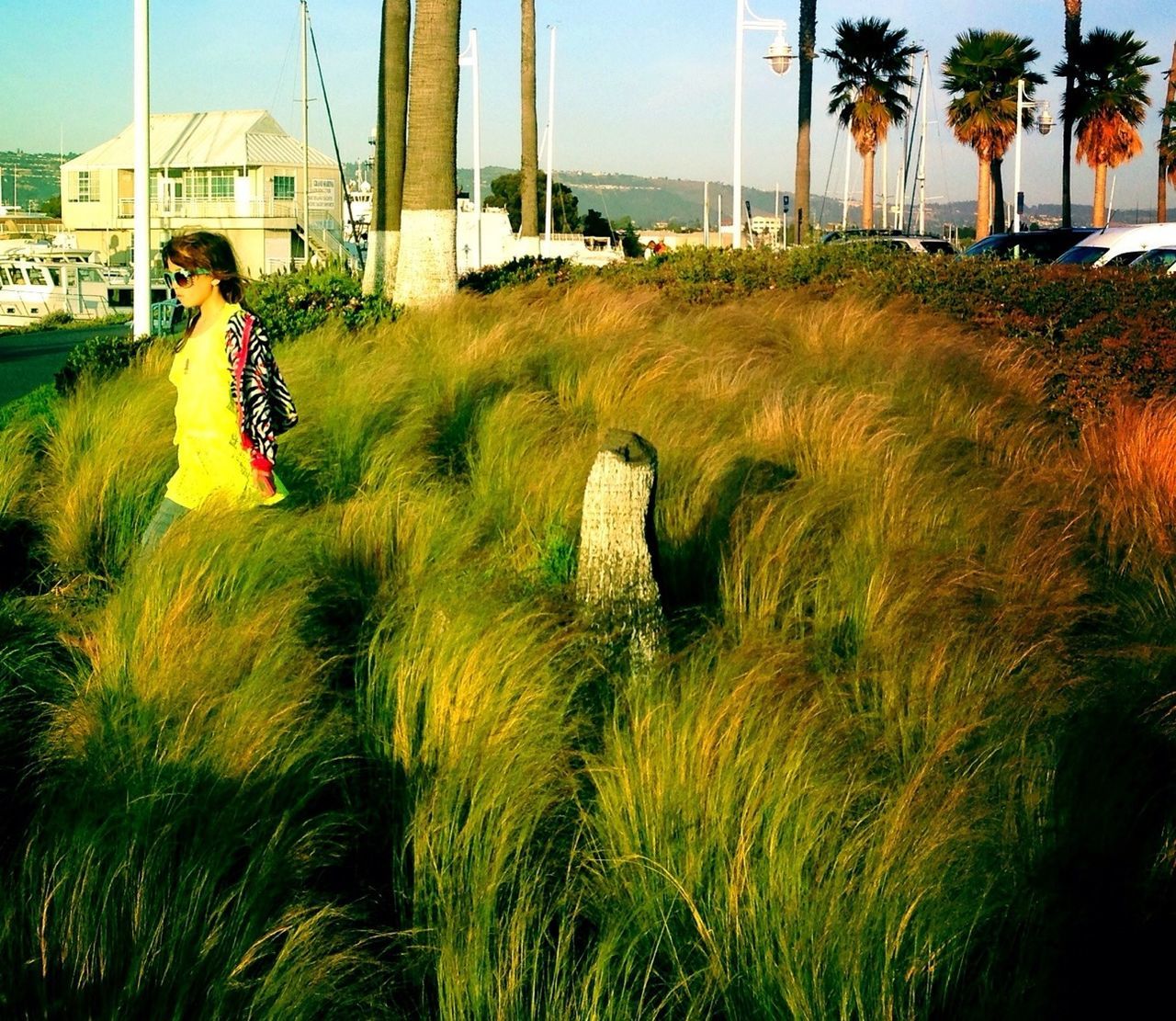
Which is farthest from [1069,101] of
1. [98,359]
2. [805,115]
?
[98,359]

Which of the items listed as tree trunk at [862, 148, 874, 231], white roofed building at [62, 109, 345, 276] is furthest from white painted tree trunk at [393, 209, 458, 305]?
white roofed building at [62, 109, 345, 276]

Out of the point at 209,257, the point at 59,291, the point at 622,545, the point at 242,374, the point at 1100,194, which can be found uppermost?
the point at 1100,194

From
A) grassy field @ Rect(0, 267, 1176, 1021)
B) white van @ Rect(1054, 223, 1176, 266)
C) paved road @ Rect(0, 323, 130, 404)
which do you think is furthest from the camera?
white van @ Rect(1054, 223, 1176, 266)

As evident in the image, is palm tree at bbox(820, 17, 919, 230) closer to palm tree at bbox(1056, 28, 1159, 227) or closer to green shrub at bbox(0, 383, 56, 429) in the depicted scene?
palm tree at bbox(1056, 28, 1159, 227)

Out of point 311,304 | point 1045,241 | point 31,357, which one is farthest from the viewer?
point 1045,241

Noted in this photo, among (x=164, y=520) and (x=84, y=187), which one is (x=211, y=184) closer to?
(x=84, y=187)

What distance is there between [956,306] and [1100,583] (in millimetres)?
7258

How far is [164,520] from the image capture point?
6.23 meters

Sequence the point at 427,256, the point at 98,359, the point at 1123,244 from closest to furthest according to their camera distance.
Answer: the point at 98,359
the point at 427,256
the point at 1123,244

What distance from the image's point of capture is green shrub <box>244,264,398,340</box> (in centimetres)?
1281

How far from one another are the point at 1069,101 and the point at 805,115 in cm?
1793

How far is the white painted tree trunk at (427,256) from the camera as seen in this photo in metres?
14.9

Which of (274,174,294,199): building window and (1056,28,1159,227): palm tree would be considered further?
(274,174,294,199): building window

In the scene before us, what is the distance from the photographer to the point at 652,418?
8523mm
